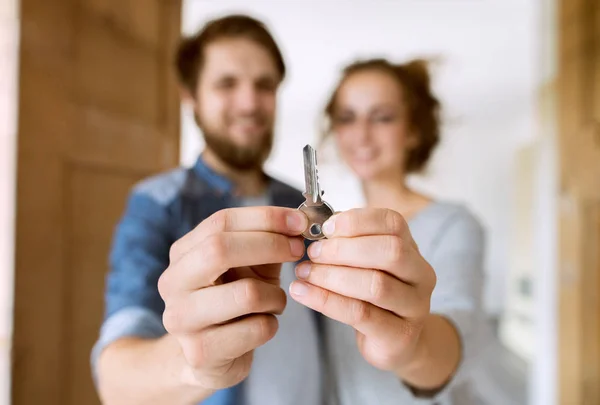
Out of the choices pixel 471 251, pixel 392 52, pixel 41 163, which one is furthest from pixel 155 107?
pixel 471 251

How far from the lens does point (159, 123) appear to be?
0.44 m

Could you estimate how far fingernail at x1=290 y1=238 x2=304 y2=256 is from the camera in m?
0.22

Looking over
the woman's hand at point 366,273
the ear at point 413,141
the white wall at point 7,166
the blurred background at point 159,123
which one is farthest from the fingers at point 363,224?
the white wall at point 7,166

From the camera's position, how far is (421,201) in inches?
15.9

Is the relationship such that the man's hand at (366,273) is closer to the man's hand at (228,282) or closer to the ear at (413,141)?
the man's hand at (228,282)

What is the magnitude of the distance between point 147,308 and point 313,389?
17 cm

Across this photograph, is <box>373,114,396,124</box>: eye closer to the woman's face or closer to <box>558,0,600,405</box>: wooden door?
the woman's face

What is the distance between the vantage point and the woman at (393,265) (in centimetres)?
22

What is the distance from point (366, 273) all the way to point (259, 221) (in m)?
0.07

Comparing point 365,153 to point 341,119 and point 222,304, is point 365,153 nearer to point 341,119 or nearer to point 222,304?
point 341,119

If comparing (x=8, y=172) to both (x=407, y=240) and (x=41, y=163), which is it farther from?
(x=407, y=240)

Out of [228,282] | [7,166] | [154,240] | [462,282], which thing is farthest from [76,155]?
[462,282]

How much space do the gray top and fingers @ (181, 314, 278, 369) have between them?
6cm

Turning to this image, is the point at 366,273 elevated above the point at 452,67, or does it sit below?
below
